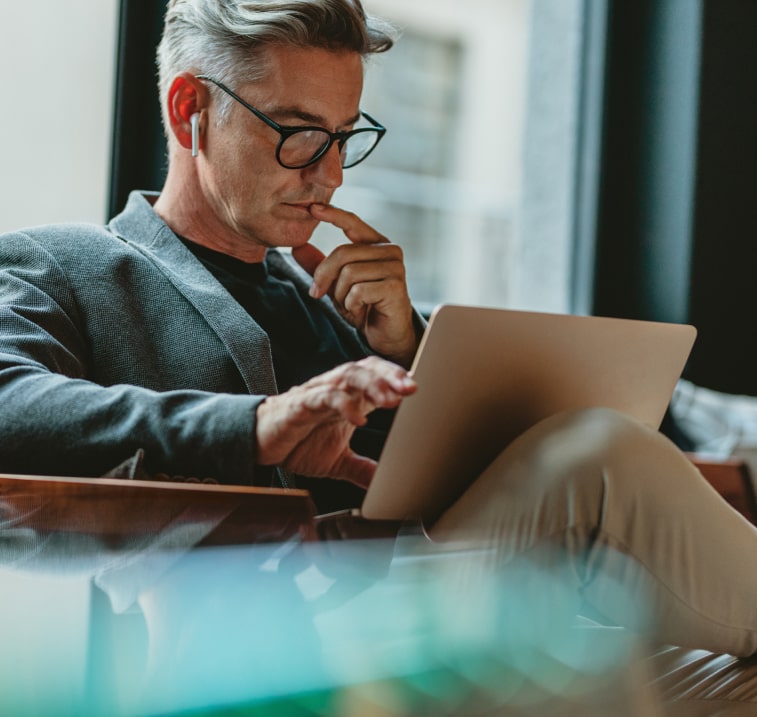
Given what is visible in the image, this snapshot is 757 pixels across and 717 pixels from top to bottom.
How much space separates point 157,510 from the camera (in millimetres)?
885

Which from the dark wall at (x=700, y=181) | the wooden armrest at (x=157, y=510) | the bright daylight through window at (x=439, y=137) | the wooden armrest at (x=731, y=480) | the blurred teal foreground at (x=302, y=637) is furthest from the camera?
the dark wall at (x=700, y=181)

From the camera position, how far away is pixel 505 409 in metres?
1.11

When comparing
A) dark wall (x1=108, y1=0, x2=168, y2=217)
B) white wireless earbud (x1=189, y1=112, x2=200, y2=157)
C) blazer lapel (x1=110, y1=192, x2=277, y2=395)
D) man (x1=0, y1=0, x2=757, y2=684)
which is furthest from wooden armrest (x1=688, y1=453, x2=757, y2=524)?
dark wall (x1=108, y1=0, x2=168, y2=217)

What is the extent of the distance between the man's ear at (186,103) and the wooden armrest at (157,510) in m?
0.75

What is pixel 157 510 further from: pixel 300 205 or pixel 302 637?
pixel 300 205

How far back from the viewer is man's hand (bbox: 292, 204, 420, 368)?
4.81 feet

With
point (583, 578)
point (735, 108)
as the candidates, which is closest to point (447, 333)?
point (583, 578)

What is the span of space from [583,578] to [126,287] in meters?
0.78

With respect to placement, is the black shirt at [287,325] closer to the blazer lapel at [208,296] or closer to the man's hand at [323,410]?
the blazer lapel at [208,296]

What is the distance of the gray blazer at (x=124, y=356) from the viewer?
40.5 inches

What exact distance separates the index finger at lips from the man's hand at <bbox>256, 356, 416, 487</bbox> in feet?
1.52

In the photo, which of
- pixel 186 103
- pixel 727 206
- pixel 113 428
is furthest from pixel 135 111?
pixel 727 206

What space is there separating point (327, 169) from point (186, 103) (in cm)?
25

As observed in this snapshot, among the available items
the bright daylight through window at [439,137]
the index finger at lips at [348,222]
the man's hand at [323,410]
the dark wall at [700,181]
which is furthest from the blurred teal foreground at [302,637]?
the dark wall at [700,181]
